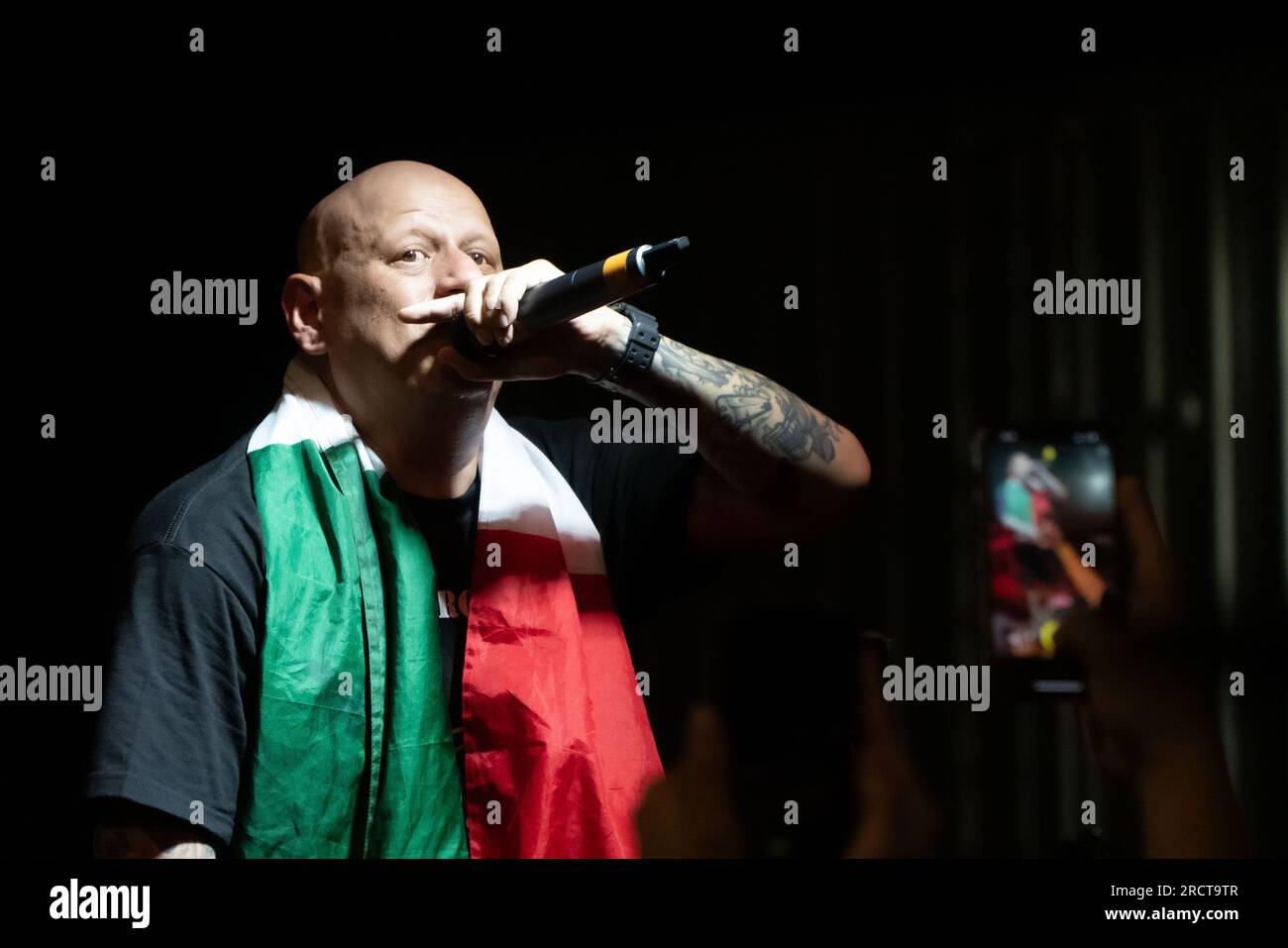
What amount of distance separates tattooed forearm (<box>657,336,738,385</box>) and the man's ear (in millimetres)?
378

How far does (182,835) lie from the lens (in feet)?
3.67

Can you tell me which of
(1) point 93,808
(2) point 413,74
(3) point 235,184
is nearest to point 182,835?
(1) point 93,808

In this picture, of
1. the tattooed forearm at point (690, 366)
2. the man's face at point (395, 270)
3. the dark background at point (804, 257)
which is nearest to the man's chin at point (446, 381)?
the man's face at point (395, 270)

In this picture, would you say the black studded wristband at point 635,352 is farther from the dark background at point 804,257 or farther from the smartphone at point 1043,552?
Result: the smartphone at point 1043,552

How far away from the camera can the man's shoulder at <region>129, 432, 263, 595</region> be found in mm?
1196

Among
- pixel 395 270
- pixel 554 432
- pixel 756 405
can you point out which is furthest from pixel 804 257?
pixel 395 270

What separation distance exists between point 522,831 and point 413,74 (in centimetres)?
86

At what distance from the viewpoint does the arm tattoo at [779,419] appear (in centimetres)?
130

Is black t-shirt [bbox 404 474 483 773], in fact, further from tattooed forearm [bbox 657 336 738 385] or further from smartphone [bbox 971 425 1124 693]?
smartphone [bbox 971 425 1124 693]

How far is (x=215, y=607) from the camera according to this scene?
3.84 ft

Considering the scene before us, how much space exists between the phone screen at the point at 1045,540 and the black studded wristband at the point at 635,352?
41cm
